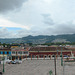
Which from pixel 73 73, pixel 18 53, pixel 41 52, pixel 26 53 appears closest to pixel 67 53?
pixel 41 52

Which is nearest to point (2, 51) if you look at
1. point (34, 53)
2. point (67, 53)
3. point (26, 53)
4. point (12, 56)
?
point (12, 56)

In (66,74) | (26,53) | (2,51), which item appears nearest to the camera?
(66,74)

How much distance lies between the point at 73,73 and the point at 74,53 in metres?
21.9

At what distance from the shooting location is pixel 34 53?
129ft

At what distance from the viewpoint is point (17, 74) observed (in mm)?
16719

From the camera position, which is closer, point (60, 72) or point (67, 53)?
point (60, 72)

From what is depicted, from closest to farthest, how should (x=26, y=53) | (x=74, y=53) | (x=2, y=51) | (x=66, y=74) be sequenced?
(x=66, y=74)
(x=74, y=53)
(x=26, y=53)
(x=2, y=51)

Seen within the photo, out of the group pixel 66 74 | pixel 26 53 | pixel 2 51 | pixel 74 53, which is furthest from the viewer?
pixel 2 51

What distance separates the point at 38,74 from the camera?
1659cm

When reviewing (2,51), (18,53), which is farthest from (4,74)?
(2,51)

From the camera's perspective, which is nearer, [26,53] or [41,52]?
[41,52]

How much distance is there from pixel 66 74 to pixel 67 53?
2278 centimetres

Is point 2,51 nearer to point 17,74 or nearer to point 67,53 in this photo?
point 67,53

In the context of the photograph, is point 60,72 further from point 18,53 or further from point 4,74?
point 18,53
